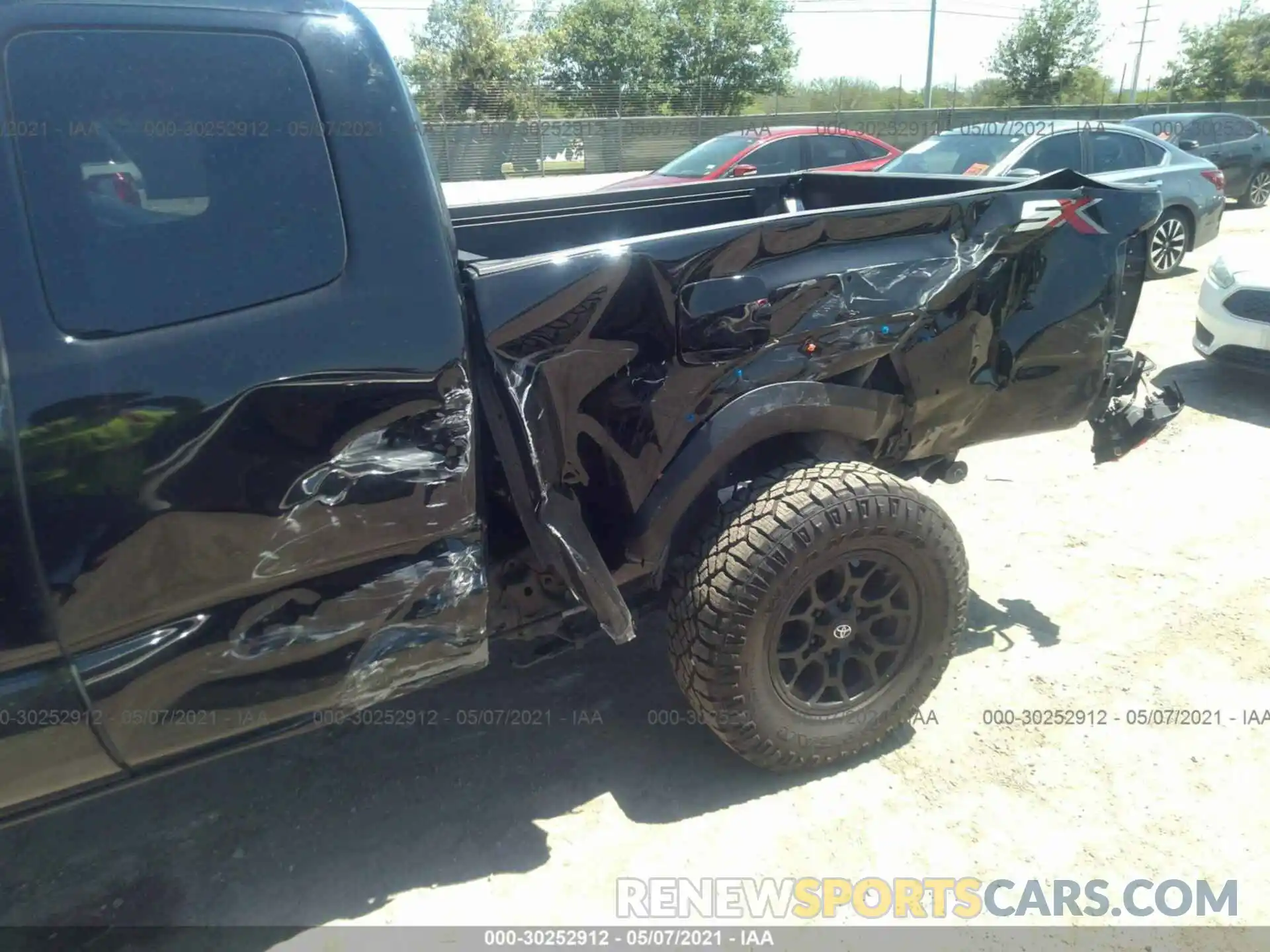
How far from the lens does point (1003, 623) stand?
359 cm

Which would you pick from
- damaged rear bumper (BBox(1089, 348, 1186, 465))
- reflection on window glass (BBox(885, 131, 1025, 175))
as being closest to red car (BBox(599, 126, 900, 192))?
reflection on window glass (BBox(885, 131, 1025, 175))

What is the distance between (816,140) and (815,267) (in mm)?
9431

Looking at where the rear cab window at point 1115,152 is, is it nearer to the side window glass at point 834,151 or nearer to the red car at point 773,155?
the red car at point 773,155

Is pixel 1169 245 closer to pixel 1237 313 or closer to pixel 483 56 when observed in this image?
pixel 1237 313

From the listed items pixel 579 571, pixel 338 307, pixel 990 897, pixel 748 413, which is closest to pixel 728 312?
pixel 748 413

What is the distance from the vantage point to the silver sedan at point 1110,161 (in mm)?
8570

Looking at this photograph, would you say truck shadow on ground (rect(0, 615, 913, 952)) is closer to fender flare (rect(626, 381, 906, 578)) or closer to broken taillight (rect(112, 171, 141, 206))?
fender flare (rect(626, 381, 906, 578))

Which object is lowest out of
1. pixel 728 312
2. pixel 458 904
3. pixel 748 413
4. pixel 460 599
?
pixel 458 904

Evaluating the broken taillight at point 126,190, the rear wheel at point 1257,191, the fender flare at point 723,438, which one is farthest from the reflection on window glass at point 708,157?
the rear wheel at point 1257,191

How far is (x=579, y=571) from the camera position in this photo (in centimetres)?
234

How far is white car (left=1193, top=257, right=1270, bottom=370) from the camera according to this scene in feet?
18.4

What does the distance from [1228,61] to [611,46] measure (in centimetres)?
2840

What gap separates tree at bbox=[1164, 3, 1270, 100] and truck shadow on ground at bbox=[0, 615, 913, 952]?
46.8 metres

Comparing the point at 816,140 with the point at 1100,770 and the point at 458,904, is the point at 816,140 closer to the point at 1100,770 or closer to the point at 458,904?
the point at 1100,770
